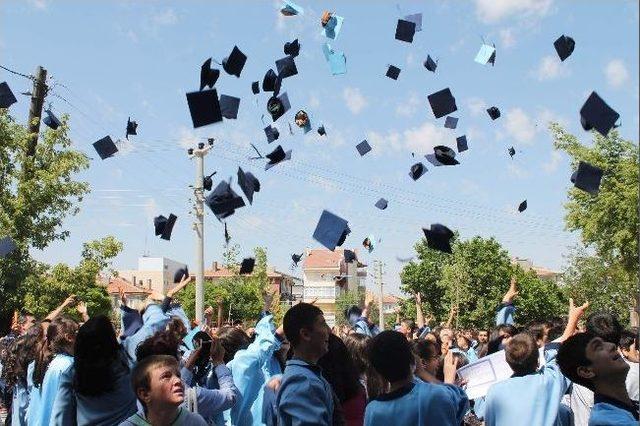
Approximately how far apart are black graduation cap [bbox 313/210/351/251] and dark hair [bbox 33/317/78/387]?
249 cm

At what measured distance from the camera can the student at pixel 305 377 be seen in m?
3.23

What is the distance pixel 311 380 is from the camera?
3.31m

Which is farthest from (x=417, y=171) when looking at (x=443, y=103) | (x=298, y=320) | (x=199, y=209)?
(x=199, y=209)

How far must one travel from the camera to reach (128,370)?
4031 millimetres

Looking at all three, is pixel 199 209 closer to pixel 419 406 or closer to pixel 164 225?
pixel 164 225

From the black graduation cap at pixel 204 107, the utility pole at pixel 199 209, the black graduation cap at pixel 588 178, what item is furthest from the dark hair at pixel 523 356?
the utility pole at pixel 199 209

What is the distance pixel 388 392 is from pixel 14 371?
394cm

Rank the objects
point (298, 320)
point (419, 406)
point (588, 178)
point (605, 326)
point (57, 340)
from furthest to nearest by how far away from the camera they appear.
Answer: point (588, 178) → point (605, 326) → point (57, 340) → point (298, 320) → point (419, 406)

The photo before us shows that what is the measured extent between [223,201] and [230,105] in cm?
133

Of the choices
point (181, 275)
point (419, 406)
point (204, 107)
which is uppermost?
point (204, 107)

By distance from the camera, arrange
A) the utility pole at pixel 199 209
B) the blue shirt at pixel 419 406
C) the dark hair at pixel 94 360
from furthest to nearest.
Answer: the utility pole at pixel 199 209, the dark hair at pixel 94 360, the blue shirt at pixel 419 406

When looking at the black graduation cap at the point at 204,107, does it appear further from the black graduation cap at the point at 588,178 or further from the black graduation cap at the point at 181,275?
the black graduation cap at the point at 588,178

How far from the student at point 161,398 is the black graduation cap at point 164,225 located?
201 inches

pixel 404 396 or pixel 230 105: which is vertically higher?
pixel 230 105
